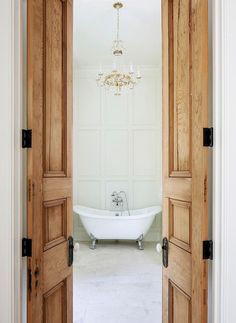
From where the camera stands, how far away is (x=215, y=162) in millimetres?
1351

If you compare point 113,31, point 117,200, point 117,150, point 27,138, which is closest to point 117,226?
point 117,200

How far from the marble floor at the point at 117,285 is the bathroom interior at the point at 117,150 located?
0.03 m

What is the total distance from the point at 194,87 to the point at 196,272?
83cm

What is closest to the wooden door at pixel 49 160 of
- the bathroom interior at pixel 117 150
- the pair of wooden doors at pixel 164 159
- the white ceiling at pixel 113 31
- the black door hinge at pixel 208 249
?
the pair of wooden doors at pixel 164 159

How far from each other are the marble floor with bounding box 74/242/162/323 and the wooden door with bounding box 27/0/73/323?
118cm

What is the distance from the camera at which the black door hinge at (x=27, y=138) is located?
4.61 ft

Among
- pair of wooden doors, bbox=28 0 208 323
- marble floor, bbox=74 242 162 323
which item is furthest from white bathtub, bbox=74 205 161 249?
pair of wooden doors, bbox=28 0 208 323

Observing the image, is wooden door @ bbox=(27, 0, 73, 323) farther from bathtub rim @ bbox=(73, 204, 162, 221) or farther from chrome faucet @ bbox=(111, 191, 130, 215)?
chrome faucet @ bbox=(111, 191, 130, 215)

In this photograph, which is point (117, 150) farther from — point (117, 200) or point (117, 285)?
point (117, 285)

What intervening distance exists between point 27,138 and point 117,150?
14.7 feet

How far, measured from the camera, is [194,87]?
4.73 feet

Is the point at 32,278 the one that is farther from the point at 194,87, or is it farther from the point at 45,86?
the point at 194,87

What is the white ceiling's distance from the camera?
12.0 ft

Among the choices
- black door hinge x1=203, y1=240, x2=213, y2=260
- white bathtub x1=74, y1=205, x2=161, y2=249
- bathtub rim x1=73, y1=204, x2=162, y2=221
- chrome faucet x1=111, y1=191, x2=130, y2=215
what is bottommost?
white bathtub x1=74, y1=205, x2=161, y2=249
